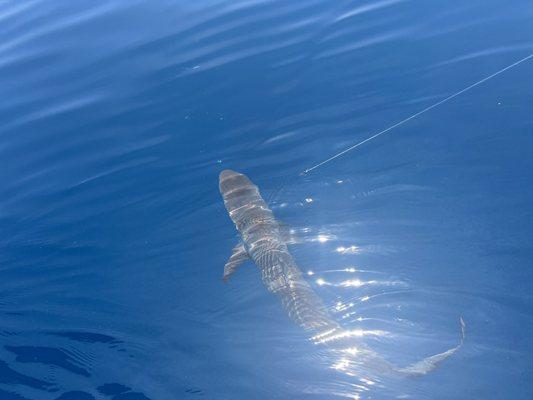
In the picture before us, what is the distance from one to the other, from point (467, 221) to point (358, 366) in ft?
8.63

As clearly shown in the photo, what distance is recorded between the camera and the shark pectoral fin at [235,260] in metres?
6.90

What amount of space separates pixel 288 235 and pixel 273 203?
0.74 metres

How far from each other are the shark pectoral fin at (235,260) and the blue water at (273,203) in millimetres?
123

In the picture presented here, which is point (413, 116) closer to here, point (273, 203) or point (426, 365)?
point (273, 203)

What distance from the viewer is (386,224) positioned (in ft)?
23.1

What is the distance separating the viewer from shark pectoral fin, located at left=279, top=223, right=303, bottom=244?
7.21 meters

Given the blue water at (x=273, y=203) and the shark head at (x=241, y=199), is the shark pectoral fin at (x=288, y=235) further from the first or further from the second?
the shark head at (x=241, y=199)

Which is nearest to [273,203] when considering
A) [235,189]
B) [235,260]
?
[235,189]

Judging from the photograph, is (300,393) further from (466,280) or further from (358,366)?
(466,280)

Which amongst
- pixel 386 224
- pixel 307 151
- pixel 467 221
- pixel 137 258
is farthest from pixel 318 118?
pixel 137 258

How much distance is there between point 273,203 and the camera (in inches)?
310

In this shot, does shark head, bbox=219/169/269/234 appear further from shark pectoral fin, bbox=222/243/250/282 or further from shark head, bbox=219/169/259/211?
shark pectoral fin, bbox=222/243/250/282

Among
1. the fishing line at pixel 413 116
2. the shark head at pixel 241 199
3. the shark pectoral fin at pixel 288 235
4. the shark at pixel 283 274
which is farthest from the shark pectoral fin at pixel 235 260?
the fishing line at pixel 413 116

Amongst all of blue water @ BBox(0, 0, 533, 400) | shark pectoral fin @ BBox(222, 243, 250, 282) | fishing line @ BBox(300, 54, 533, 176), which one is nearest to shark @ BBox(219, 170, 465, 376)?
shark pectoral fin @ BBox(222, 243, 250, 282)
